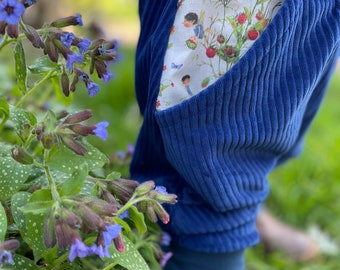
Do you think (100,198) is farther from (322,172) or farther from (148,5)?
(322,172)

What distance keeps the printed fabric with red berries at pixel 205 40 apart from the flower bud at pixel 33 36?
226 mm

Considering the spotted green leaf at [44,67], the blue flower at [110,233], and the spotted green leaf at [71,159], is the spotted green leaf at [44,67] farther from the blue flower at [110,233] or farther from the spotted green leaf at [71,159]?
the blue flower at [110,233]

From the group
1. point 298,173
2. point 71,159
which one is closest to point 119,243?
point 71,159

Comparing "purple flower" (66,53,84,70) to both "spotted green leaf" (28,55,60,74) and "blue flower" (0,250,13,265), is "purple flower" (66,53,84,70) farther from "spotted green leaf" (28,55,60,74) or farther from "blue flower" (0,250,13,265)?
"blue flower" (0,250,13,265)

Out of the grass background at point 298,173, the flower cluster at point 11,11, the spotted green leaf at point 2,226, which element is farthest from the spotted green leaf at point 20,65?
the grass background at point 298,173

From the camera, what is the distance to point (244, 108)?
108 centimetres

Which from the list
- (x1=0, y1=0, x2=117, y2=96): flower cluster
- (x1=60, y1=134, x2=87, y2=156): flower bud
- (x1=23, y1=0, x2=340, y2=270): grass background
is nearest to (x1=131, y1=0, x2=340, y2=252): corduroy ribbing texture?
(x1=0, y1=0, x2=117, y2=96): flower cluster

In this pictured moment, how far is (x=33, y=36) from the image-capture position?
92 centimetres

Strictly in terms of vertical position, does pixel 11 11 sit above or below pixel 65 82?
above

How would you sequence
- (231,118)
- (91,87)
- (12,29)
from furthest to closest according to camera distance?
(231,118) < (91,87) < (12,29)

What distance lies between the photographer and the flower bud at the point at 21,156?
0.89m

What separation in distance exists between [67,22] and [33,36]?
82 millimetres

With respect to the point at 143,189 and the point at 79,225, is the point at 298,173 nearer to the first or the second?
the point at 143,189

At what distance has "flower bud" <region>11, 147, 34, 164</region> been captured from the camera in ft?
2.93
